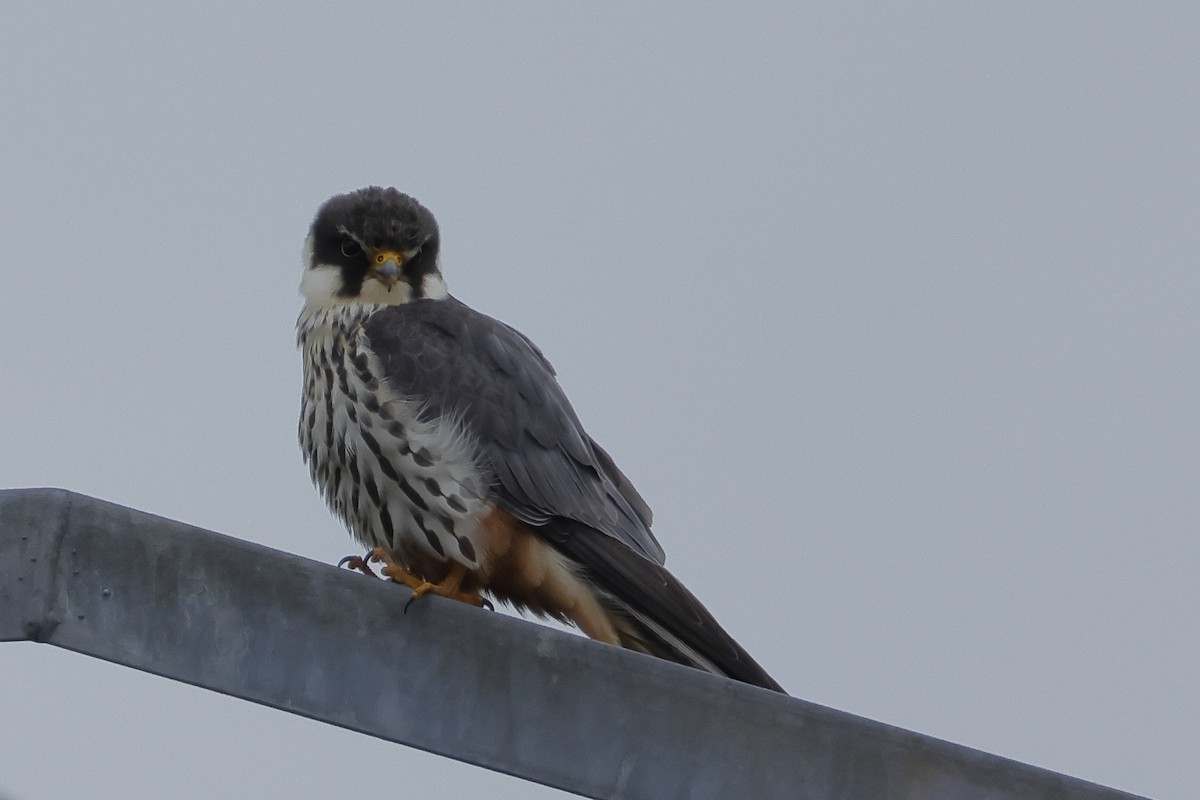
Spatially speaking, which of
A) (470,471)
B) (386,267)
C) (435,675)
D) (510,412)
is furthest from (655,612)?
(386,267)

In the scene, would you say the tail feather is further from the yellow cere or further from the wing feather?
the yellow cere

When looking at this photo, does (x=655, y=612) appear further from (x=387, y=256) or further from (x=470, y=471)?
(x=387, y=256)

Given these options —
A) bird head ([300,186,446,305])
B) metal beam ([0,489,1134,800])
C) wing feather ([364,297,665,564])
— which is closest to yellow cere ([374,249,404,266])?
bird head ([300,186,446,305])

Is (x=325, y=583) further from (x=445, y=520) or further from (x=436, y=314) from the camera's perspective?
(x=436, y=314)

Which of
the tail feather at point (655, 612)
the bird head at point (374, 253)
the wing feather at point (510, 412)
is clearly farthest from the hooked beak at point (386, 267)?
the tail feather at point (655, 612)

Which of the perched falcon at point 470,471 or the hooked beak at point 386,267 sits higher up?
the hooked beak at point 386,267

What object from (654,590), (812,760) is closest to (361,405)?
(654,590)

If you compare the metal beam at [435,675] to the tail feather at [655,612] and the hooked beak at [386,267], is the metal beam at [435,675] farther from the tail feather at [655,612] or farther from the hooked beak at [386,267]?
the hooked beak at [386,267]

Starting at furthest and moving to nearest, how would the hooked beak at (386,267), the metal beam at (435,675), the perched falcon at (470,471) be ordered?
the hooked beak at (386,267), the perched falcon at (470,471), the metal beam at (435,675)
